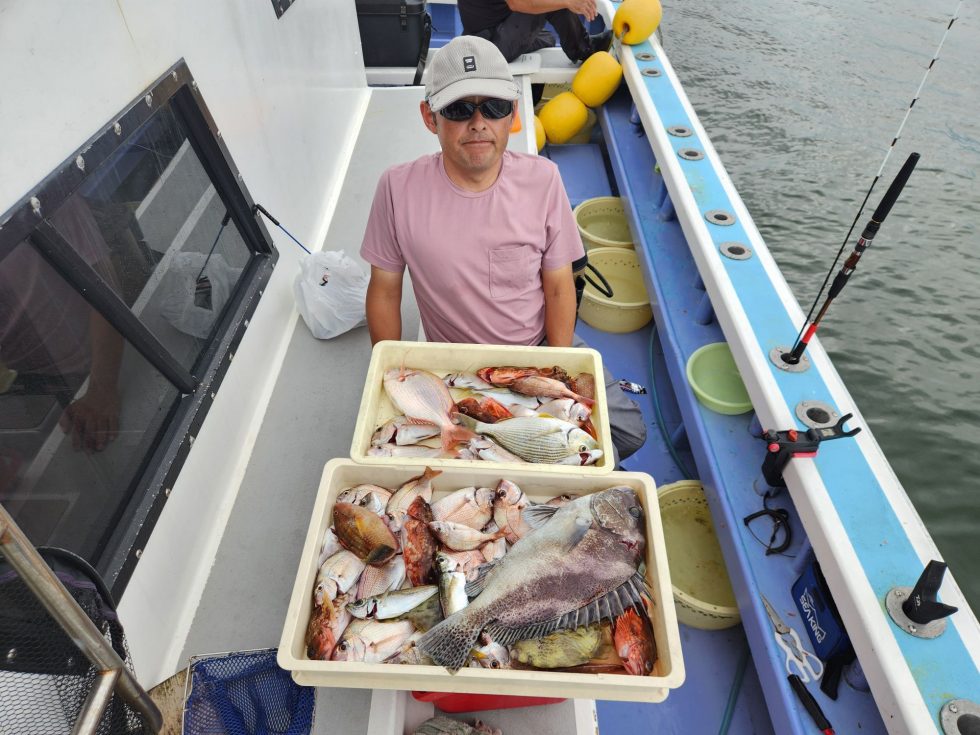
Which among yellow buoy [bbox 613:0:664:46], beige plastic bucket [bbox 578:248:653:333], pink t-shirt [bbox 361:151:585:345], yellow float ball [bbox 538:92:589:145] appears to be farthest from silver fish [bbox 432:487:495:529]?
yellow buoy [bbox 613:0:664:46]

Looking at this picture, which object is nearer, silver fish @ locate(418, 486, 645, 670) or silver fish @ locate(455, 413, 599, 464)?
silver fish @ locate(418, 486, 645, 670)

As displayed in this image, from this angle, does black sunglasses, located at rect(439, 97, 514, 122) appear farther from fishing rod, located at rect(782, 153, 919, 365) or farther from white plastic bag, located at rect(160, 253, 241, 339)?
fishing rod, located at rect(782, 153, 919, 365)

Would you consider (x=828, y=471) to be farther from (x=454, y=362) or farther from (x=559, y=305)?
(x=454, y=362)

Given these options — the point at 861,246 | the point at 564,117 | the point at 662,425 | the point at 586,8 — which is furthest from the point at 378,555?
the point at 564,117

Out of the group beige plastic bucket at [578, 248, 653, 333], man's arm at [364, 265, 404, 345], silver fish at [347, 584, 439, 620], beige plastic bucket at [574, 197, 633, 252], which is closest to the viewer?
silver fish at [347, 584, 439, 620]

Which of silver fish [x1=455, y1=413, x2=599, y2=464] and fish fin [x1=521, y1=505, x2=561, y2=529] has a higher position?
silver fish [x1=455, y1=413, x2=599, y2=464]

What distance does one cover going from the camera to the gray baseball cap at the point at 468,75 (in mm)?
1807

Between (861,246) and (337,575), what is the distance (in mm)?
2088

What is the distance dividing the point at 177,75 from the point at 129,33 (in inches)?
8.9

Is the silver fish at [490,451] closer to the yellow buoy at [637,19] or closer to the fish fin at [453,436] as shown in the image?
the fish fin at [453,436]

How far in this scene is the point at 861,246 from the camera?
2.10 metres

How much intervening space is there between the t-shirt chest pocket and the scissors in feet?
5.10

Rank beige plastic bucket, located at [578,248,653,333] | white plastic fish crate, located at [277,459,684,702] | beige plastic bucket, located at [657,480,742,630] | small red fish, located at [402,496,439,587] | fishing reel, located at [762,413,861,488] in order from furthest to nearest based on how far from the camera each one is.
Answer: beige plastic bucket, located at [578,248,653,333] < beige plastic bucket, located at [657,480,742,630] < fishing reel, located at [762,413,861,488] < small red fish, located at [402,496,439,587] < white plastic fish crate, located at [277,459,684,702]

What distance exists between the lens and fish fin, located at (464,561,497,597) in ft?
4.45
